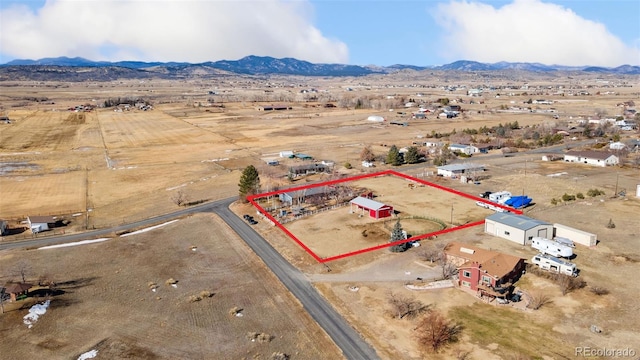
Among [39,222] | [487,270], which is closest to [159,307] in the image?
[487,270]

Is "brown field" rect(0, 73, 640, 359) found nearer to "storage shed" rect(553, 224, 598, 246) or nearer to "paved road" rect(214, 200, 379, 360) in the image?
"paved road" rect(214, 200, 379, 360)

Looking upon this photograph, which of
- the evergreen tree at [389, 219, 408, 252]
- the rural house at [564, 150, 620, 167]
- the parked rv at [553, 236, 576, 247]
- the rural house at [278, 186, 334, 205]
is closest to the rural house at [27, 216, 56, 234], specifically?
the rural house at [278, 186, 334, 205]

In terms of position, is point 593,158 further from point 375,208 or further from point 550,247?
point 375,208

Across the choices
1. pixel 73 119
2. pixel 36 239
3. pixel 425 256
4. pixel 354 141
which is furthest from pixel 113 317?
pixel 73 119

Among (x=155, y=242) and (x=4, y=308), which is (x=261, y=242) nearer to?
(x=155, y=242)

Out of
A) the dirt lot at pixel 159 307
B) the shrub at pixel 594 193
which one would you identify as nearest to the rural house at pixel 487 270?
the dirt lot at pixel 159 307
